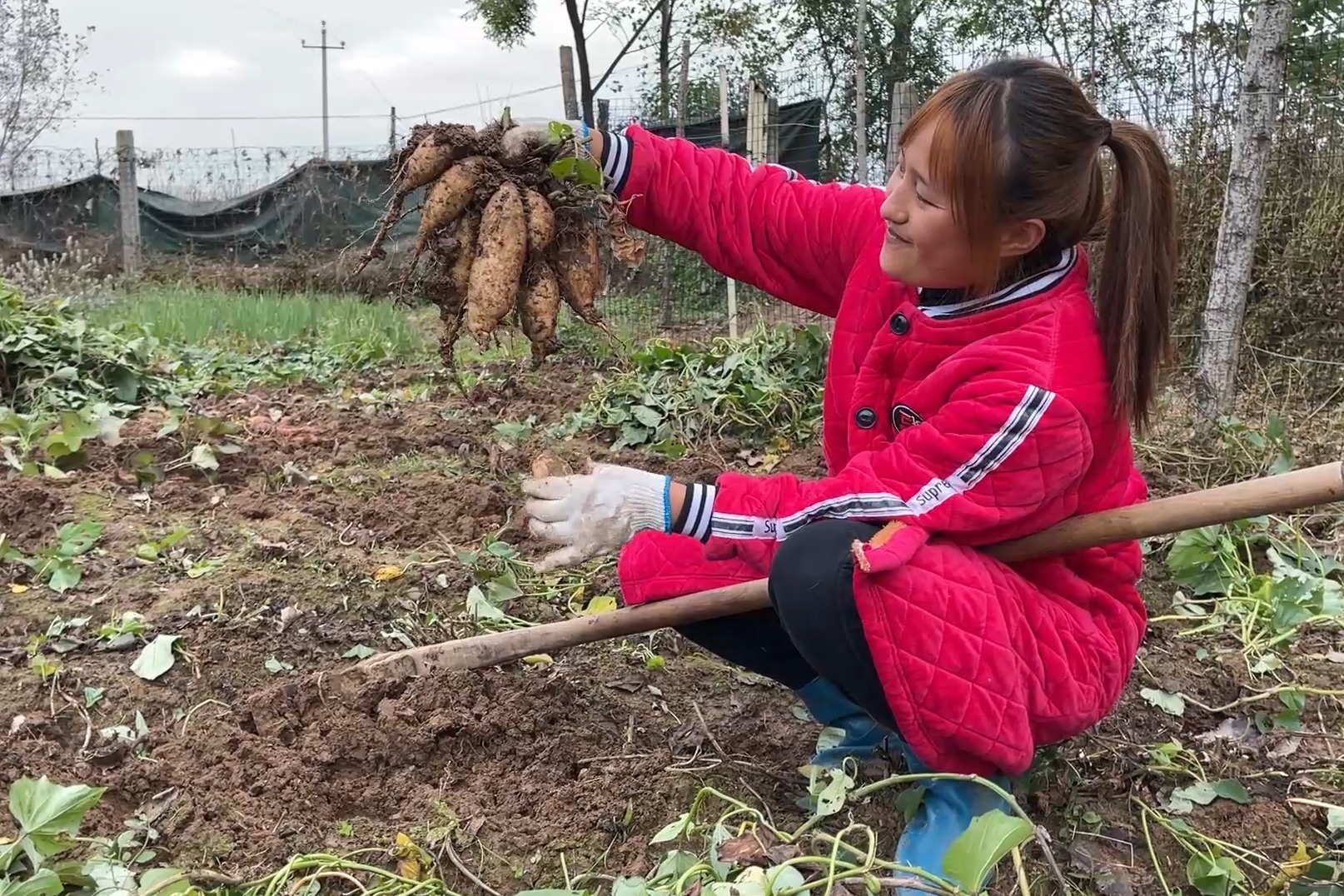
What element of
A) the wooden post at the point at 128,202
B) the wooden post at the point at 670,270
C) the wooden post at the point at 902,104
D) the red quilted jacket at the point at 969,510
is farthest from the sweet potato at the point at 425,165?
the wooden post at the point at 128,202

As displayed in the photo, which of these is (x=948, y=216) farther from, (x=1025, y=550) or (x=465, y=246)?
(x=465, y=246)

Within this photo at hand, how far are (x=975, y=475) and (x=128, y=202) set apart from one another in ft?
35.5

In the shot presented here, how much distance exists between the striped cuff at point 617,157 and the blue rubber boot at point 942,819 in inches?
49.9

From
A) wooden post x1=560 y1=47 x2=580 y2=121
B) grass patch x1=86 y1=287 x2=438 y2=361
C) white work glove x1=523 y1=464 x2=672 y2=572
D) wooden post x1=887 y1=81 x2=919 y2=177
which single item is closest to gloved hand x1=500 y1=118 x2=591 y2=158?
white work glove x1=523 y1=464 x2=672 y2=572

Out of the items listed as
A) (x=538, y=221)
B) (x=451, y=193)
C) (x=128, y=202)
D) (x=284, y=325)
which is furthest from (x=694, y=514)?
(x=128, y=202)

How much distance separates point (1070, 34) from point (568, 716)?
818 centimetres

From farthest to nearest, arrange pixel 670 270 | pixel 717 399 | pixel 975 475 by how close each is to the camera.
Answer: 1. pixel 670 270
2. pixel 717 399
3. pixel 975 475

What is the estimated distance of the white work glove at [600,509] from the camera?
161 cm

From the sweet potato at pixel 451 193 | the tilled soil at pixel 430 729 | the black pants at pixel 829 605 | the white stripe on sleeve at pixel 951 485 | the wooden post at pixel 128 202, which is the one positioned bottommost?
the tilled soil at pixel 430 729

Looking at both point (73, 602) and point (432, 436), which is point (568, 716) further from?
point (432, 436)

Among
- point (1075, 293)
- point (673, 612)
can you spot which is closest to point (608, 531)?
point (673, 612)

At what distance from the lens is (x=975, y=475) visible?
4.63 ft

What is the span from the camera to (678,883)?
1.40m

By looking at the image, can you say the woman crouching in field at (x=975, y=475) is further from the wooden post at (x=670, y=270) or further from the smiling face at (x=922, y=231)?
the wooden post at (x=670, y=270)
